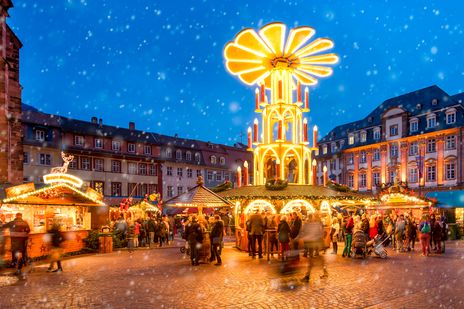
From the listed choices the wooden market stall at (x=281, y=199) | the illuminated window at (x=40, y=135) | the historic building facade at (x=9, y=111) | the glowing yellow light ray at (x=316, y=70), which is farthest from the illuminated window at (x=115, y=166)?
the glowing yellow light ray at (x=316, y=70)

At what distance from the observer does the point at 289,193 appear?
19.1 metres

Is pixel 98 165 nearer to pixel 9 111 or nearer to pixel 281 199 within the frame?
pixel 9 111

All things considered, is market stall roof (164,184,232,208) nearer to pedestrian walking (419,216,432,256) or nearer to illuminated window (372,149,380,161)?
pedestrian walking (419,216,432,256)

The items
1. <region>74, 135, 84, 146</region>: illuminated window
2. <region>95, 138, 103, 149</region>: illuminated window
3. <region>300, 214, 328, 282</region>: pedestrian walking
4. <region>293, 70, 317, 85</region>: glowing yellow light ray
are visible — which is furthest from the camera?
<region>95, 138, 103, 149</region>: illuminated window

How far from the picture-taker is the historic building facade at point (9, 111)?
2458cm

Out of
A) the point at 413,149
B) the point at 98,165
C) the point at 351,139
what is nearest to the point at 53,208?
the point at 98,165

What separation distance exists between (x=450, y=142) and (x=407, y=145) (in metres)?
5.39

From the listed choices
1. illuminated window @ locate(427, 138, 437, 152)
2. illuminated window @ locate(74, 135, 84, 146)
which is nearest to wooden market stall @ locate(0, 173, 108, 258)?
illuminated window @ locate(74, 135, 84, 146)

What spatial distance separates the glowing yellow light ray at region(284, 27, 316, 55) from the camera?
1836 cm

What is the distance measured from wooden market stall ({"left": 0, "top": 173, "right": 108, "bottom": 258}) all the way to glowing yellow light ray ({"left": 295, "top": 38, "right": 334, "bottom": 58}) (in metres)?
11.1

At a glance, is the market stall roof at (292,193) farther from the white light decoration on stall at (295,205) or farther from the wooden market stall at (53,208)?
the wooden market stall at (53,208)

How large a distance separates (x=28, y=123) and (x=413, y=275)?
125ft

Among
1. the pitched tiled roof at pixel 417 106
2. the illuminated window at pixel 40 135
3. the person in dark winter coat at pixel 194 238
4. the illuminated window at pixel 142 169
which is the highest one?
the pitched tiled roof at pixel 417 106

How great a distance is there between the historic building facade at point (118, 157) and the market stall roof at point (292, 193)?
21734mm
